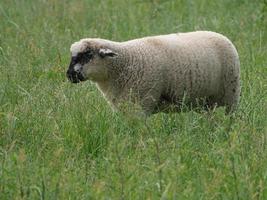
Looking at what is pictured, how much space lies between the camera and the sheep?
6.21 m

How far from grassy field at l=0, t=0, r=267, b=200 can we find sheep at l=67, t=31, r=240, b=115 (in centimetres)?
18

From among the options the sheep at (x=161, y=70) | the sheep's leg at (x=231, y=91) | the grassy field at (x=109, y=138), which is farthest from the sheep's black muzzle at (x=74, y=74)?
the sheep's leg at (x=231, y=91)

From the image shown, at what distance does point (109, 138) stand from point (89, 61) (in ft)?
2.40

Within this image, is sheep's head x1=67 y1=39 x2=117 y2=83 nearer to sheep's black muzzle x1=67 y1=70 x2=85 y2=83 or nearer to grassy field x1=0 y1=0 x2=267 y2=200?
sheep's black muzzle x1=67 y1=70 x2=85 y2=83

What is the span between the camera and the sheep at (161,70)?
6207 millimetres

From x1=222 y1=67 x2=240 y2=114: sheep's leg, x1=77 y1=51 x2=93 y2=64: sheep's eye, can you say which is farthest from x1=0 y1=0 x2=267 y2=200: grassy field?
x1=77 y1=51 x2=93 y2=64: sheep's eye

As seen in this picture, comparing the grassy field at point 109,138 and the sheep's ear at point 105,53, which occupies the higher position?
the sheep's ear at point 105,53

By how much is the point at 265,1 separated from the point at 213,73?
3.26m

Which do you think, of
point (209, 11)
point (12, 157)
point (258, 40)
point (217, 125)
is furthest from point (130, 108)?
point (209, 11)

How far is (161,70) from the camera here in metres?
6.29

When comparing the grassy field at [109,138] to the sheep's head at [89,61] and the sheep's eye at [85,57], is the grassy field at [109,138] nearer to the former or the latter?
the sheep's head at [89,61]

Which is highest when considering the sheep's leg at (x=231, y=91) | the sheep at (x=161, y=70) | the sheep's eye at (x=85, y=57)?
the sheep's eye at (x=85, y=57)

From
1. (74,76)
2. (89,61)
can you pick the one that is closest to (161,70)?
(89,61)

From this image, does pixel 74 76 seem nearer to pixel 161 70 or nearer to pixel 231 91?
pixel 161 70
